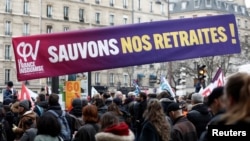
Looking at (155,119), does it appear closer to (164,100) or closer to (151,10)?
(164,100)

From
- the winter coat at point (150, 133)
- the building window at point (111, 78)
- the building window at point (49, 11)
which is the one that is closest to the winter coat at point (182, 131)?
the winter coat at point (150, 133)

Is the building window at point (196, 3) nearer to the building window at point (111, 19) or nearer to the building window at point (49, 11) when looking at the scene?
the building window at point (111, 19)

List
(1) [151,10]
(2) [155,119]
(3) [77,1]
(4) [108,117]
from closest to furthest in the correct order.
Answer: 1. (4) [108,117]
2. (2) [155,119]
3. (3) [77,1]
4. (1) [151,10]

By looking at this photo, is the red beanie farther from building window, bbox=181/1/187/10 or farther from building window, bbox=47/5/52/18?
building window, bbox=181/1/187/10

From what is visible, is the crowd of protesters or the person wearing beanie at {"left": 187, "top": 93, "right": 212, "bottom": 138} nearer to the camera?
the crowd of protesters

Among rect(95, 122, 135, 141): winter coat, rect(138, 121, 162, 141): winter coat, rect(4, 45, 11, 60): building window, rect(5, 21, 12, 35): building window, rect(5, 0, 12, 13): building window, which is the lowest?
rect(138, 121, 162, 141): winter coat

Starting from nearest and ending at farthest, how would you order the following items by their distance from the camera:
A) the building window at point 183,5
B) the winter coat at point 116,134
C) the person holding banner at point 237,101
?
1. the person holding banner at point 237,101
2. the winter coat at point 116,134
3. the building window at point 183,5

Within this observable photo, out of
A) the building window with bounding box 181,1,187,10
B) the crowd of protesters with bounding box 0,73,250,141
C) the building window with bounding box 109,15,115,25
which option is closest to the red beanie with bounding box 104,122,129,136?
the crowd of protesters with bounding box 0,73,250,141

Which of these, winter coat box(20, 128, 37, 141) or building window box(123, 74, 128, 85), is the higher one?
building window box(123, 74, 128, 85)

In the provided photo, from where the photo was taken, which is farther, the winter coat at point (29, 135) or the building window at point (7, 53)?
the building window at point (7, 53)

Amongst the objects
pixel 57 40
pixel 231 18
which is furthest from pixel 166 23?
pixel 57 40

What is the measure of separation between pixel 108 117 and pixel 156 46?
4.81 metres

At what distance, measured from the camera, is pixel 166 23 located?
10.4 meters

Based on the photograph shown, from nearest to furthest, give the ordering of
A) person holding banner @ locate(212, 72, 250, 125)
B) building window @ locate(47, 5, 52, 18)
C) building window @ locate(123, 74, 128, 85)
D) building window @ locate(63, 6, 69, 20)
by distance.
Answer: person holding banner @ locate(212, 72, 250, 125) → building window @ locate(47, 5, 52, 18) → building window @ locate(63, 6, 69, 20) → building window @ locate(123, 74, 128, 85)
